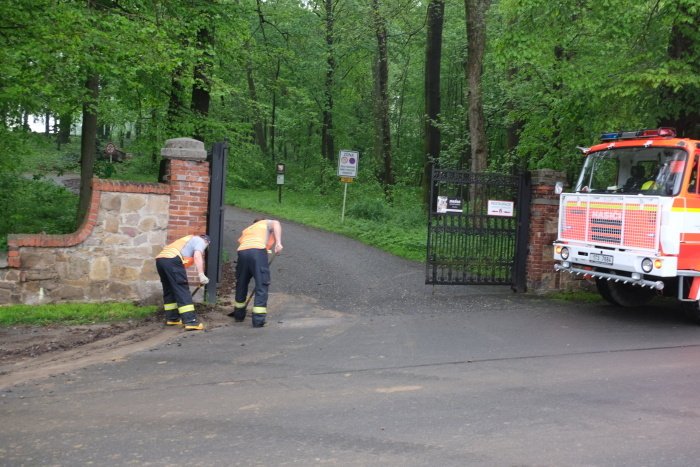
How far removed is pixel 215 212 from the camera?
32.5ft

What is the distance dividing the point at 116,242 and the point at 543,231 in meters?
Result: 7.49

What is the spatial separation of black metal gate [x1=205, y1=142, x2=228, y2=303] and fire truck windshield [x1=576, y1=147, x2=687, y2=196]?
589 cm

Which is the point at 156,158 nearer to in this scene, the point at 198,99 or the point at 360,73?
the point at 198,99

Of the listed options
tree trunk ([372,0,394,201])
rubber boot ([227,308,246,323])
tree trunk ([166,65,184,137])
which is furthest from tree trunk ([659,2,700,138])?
tree trunk ([372,0,394,201])

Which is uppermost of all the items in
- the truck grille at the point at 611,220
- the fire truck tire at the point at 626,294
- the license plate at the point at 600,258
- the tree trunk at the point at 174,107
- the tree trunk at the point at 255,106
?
the tree trunk at the point at 255,106

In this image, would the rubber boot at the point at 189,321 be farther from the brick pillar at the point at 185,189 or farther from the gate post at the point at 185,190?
the brick pillar at the point at 185,189

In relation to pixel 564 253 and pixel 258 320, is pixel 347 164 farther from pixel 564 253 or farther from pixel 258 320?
pixel 258 320

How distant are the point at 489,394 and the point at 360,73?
37714mm

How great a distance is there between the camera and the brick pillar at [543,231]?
1205 centimetres

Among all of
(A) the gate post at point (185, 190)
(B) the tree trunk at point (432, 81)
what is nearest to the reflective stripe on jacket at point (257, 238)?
(A) the gate post at point (185, 190)

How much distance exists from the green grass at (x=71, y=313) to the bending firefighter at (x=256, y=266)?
133cm

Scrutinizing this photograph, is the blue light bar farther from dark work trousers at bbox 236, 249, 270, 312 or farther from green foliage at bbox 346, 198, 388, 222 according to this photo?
green foliage at bbox 346, 198, 388, 222

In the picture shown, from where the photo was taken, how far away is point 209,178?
9938 mm

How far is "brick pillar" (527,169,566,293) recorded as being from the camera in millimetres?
12047
